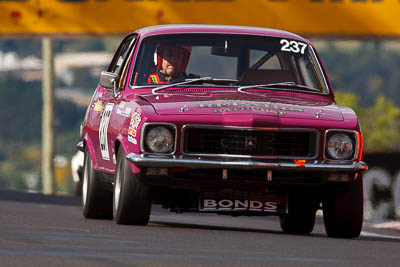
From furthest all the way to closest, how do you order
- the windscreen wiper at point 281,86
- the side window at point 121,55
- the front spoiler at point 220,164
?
the side window at point 121,55, the windscreen wiper at point 281,86, the front spoiler at point 220,164

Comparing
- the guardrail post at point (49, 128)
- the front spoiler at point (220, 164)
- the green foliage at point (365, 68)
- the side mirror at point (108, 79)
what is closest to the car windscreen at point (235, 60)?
the side mirror at point (108, 79)

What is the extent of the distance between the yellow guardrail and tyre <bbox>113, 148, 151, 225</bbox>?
18320 millimetres

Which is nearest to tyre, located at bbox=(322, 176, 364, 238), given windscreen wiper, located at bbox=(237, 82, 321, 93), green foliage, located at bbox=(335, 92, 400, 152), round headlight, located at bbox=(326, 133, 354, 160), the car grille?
round headlight, located at bbox=(326, 133, 354, 160)

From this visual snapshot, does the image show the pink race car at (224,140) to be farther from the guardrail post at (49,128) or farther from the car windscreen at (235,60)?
the guardrail post at (49,128)

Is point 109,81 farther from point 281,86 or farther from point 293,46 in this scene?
point 293,46

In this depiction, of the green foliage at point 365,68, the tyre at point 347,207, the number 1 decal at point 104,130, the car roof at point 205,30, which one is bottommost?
the green foliage at point 365,68

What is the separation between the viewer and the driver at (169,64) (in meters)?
11.2

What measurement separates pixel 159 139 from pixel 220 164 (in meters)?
0.50

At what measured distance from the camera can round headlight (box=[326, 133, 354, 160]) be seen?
1016cm

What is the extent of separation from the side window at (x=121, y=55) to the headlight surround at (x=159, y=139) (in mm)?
1960

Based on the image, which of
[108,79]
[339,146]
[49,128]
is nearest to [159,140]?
[339,146]

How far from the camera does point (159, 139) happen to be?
9984 millimetres

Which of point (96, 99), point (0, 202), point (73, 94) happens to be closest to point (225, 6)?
point (0, 202)

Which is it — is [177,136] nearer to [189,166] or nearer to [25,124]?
[189,166]
